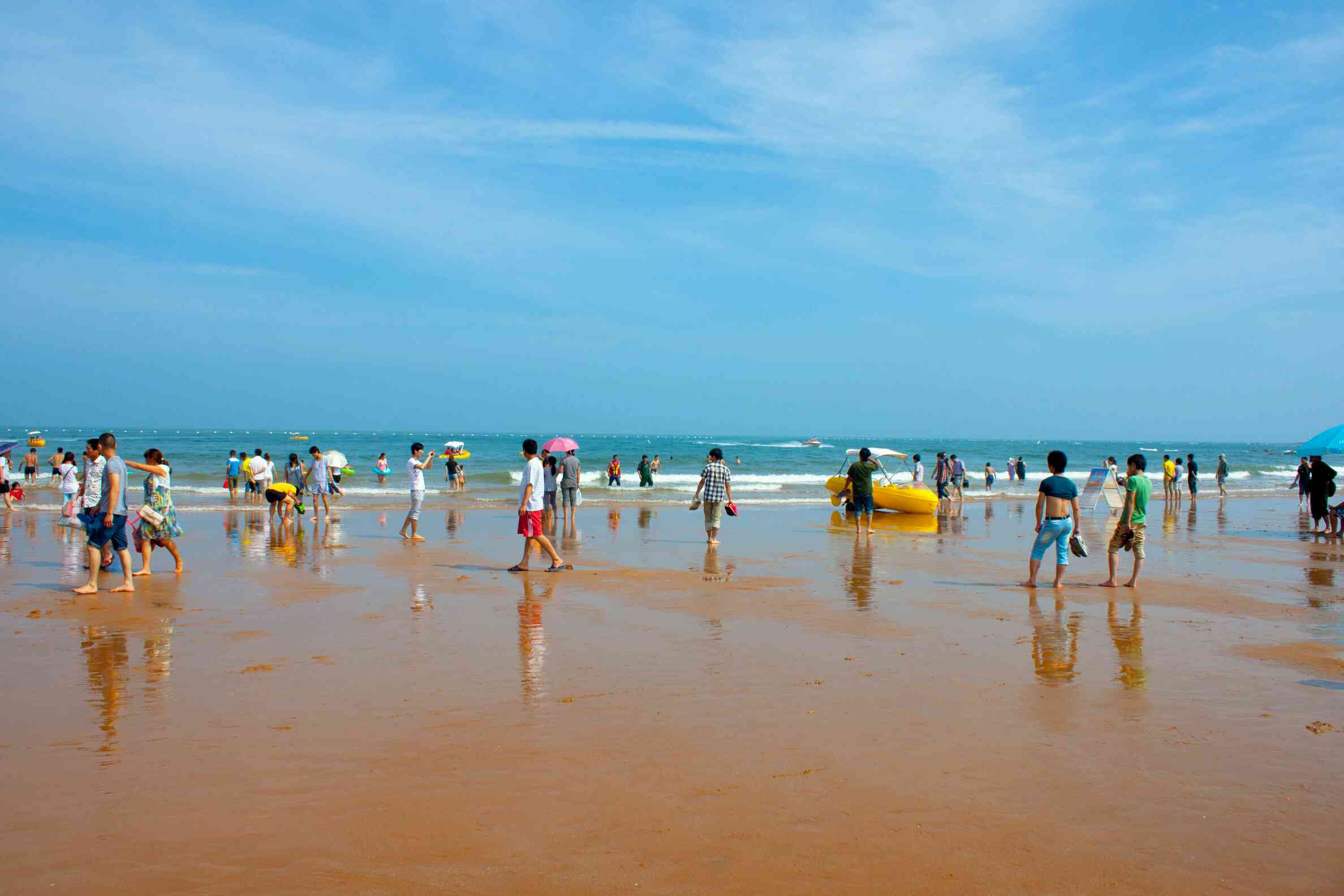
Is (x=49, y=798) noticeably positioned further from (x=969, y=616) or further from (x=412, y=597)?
(x=969, y=616)

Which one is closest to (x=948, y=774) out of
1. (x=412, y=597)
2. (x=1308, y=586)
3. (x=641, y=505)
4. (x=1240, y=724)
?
(x=1240, y=724)

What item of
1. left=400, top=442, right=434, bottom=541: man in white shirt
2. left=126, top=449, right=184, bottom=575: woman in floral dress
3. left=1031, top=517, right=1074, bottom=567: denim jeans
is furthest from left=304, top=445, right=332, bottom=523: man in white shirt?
left=1031, top=517, right=1074, bottom=567: denim jeans

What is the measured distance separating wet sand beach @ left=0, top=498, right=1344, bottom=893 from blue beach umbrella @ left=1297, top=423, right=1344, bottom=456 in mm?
8602

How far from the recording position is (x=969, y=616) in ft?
29.6

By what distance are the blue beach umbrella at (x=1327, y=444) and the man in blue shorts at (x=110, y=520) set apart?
18.4 meters

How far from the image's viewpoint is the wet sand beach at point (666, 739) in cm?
375

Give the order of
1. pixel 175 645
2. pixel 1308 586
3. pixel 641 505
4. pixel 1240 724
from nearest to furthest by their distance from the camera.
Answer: pixel 1240 724 < pixel 175 645 < pixel 1308 586 < pixel 641 505

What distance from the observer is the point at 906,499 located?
2239 cm

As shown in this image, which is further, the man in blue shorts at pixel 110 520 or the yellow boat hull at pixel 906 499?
the yellow boat hull at pixel 906 499

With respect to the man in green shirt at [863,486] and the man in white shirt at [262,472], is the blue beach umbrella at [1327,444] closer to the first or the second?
the man in green shirt at [863,486]

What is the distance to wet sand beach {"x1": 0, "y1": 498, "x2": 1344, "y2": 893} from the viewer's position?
375 cm

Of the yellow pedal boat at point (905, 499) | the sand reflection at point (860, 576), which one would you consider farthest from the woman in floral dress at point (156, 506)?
the yellow pedal boat at point (905, 499)

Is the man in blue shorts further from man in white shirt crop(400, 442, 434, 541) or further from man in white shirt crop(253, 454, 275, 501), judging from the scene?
man in white shirt crop(253, 454, 275, 501)

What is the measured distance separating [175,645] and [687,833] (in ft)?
16.8
